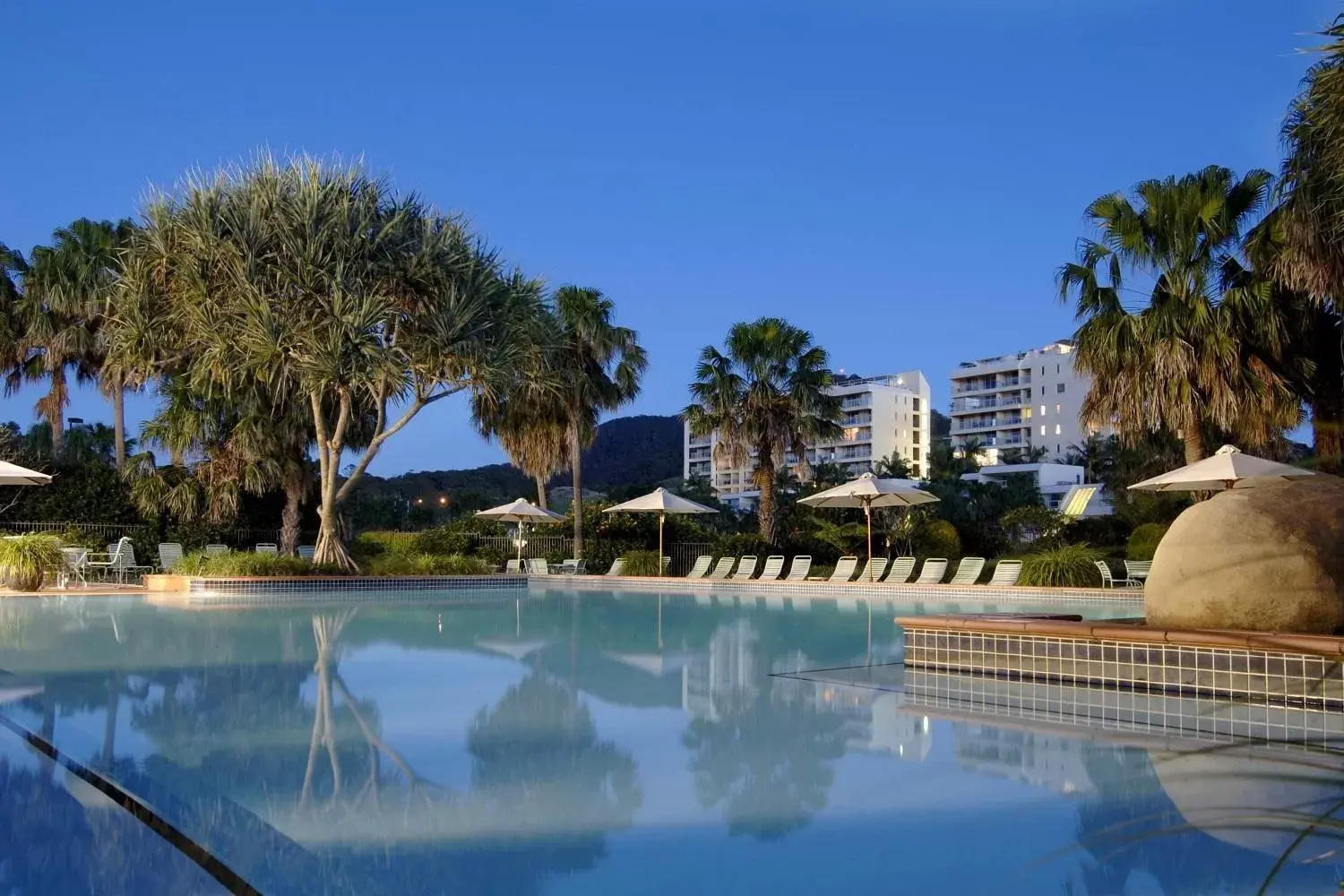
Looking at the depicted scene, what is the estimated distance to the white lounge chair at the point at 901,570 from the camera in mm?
21875

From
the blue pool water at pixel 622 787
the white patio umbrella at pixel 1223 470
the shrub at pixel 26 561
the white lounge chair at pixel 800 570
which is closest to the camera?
the blue pool water at pixel 622 787

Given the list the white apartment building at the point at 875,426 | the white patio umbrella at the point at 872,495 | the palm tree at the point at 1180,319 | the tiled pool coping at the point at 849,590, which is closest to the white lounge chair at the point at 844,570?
the white patio umbrella at the point at 872,495

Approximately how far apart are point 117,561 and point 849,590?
14187 mm

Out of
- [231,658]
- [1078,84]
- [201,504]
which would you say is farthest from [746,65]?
[231,658]

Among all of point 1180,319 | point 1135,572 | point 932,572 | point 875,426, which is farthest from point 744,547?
point 875,426

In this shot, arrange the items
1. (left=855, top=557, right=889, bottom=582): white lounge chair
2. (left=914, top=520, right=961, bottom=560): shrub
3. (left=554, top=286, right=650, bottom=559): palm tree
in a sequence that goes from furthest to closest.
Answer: (left=554, top=286, right=650, bottom=559): palm tree < (left=914, top=520, right=961, bottom=560): shrub < (left=855, top=557, right=889, bottom=582): white lounge chair

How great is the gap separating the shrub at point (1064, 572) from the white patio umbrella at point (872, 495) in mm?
2880

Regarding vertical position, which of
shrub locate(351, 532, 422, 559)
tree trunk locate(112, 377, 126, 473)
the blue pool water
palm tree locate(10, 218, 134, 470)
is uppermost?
palm tree locate(10, 218, 134, 470)

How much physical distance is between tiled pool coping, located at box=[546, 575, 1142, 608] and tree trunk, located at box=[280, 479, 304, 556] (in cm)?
Result: 567

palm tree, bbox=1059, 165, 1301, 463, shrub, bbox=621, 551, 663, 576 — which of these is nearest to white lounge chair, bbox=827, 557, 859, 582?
shrub, bbox=621, 551, 663, 576

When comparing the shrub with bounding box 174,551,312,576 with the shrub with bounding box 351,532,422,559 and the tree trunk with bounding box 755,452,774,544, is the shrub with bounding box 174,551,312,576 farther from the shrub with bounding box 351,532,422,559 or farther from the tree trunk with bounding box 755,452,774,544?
the tree trunk with bounding box 755,452,774,544

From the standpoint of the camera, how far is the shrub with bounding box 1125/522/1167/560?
70.9ft

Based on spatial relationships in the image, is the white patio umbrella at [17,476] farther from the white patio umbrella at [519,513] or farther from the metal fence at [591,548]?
the metal fence at [591,548]

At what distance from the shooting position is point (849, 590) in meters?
21.6
